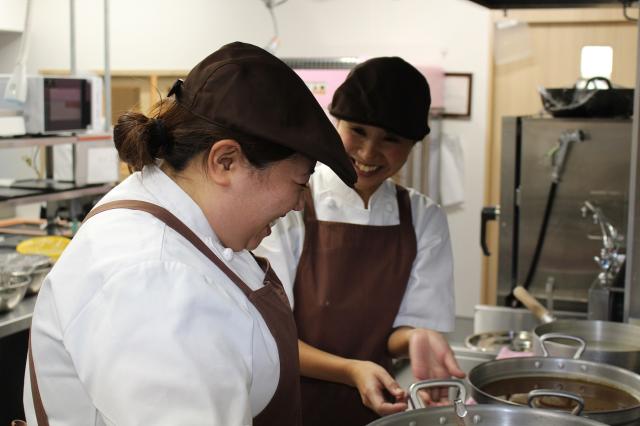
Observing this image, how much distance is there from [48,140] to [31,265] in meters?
1.07

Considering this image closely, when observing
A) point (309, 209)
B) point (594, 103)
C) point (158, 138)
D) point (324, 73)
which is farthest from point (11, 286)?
point (324, 73)

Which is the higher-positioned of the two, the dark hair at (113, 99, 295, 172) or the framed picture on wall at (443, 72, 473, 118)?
the framed picture on wall at (443, 72, 473, 118)

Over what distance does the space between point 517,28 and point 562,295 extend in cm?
305

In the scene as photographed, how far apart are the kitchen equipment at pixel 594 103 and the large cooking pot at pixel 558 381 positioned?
5.26 feet

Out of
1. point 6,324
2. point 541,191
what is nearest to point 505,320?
point 541,191

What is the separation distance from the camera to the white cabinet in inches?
249

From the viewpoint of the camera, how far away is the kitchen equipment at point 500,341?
243 centimetres

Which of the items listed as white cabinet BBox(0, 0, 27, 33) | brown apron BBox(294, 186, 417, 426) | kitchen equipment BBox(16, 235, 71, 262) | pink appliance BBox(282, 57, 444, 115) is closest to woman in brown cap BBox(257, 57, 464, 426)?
brown apron BBox(294, 186, 417, 426)

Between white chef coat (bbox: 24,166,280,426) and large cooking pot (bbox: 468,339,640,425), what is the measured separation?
1.83ft

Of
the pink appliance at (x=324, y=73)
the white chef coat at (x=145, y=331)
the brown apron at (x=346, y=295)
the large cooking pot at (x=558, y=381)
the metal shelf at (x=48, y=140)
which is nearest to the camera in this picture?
the white chef coat at (x=145, y=331)

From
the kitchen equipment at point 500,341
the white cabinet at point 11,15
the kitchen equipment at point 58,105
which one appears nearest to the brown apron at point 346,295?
the kitchen equipment at point 500,341

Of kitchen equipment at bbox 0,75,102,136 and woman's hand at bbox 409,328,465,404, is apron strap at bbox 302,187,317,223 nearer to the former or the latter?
woman's hand at bbox 409,328,465,404

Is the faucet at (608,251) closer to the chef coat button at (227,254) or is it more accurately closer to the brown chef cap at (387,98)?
the brown chef cap at (387,98)

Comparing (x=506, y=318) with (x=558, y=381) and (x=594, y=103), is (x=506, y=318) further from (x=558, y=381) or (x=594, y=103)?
(x=558, y=381)
